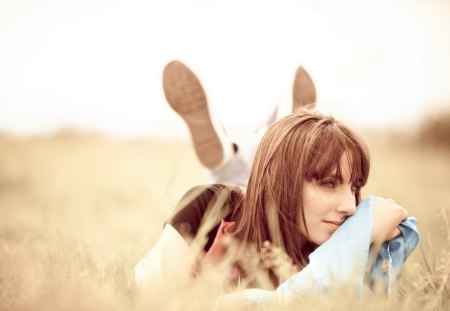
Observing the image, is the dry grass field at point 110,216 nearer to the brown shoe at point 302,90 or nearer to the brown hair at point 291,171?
the brown hair at point 291,171

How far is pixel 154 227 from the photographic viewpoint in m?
3.71

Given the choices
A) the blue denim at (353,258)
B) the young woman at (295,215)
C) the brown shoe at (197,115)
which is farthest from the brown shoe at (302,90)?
the blue denim at (353,258)

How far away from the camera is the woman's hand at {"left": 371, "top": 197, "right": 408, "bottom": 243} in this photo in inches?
73.0

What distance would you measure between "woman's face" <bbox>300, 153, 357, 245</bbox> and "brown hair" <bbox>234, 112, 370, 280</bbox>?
2cm

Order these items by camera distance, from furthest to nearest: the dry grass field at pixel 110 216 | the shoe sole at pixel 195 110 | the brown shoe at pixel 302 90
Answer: the brown shoe at pixel 302 90, the shoe sole at pixel 195 110, the dry grass field at pixel 110 216

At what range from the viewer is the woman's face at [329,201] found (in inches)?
73.9

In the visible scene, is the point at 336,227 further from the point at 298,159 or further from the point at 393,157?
the point at 393,157

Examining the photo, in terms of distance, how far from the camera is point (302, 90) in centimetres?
314

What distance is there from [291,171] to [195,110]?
116 cm

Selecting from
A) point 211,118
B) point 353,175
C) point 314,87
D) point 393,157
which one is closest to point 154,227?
point 211,118

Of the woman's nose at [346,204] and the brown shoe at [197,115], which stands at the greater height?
the brown shoe at [197,115]

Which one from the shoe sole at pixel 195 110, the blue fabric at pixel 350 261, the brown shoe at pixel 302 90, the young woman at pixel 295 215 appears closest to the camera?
the blue fabric at pixel 350 261

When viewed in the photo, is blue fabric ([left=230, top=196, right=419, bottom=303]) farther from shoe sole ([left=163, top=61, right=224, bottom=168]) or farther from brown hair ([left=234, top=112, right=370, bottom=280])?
shoe sole ([left=163, top=61, right=224, bottom=168])

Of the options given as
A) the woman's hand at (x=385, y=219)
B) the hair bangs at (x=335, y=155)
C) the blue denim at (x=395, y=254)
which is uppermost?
the hair bangs at (x=335, y=155)
